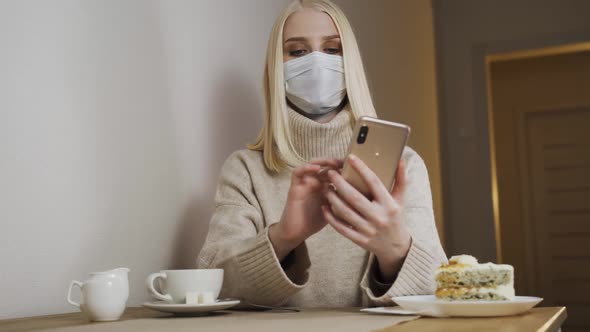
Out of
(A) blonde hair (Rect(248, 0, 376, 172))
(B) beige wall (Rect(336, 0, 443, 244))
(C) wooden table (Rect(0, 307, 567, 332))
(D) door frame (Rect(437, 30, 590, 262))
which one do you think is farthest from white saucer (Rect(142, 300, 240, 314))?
(D) door frame (Rect(437, 30, 590, 262))

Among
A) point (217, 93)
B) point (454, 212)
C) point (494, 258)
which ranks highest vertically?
point (217, 93)

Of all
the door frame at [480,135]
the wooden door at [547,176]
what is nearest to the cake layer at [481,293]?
the door frame at [480,135]

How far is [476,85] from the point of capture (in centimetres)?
372

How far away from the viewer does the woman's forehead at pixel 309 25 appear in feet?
4.96

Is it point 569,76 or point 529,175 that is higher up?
point 569,76

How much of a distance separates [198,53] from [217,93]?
12 centimetres

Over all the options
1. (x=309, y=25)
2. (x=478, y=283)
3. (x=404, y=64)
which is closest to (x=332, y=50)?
(x=309, y=25)

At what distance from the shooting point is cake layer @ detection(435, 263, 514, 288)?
97 centimetres

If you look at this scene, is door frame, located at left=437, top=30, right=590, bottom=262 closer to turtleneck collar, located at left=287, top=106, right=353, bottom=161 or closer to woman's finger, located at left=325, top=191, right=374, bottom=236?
turtleneck collar, located at left=287, top=106, right=353, bottom=161

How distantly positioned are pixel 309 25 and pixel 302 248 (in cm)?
56

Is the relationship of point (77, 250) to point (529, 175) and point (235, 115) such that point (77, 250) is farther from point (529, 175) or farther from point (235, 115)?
point (529, 175)

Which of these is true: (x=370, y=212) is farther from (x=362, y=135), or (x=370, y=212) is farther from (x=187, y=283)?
(x=187, y=283)

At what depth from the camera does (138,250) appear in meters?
1.40

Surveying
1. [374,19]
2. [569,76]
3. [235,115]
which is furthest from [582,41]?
[235,115]
